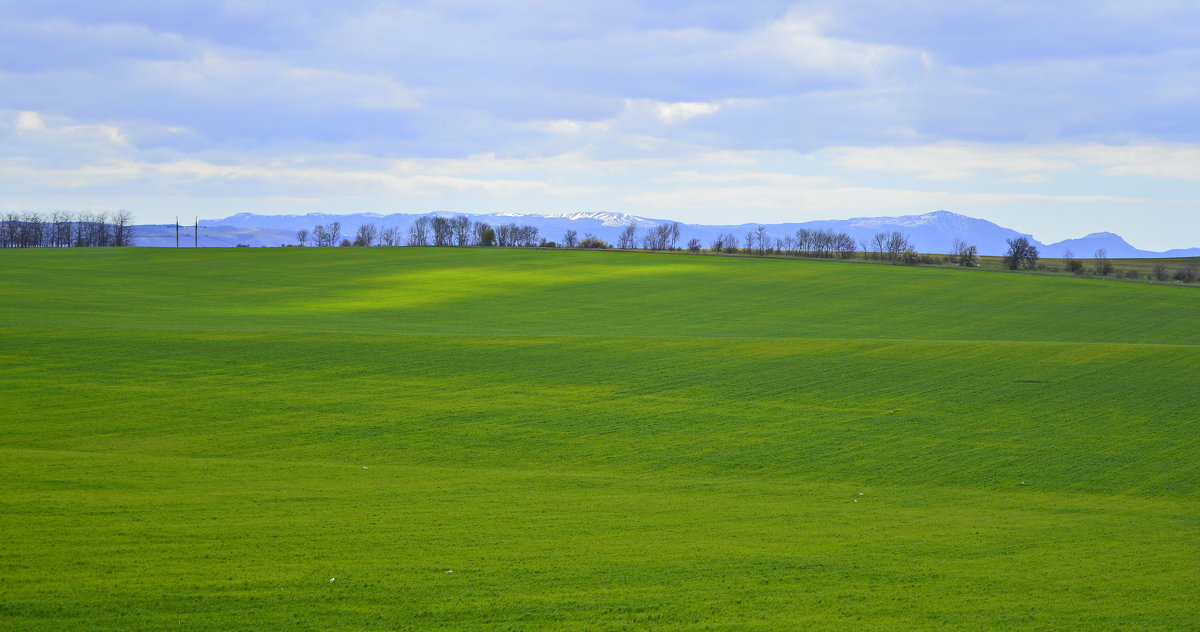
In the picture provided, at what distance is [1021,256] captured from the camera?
93875 millimetres

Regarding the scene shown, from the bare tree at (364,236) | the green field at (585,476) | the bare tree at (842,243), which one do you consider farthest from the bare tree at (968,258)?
the bare tree at (364,236)

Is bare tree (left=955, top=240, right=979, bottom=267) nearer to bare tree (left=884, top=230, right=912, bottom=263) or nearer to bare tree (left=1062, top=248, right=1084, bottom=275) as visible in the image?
bare tree (left=884, top=230, right=912, bottom=263)

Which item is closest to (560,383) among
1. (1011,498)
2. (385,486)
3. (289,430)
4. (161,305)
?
(289,430)

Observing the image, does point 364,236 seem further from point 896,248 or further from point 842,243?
point 896,248

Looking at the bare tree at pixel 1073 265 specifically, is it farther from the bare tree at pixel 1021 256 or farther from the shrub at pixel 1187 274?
the shrub at pixel 1187 274

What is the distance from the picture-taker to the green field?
44.1 ft

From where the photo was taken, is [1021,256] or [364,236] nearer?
[1021,256]

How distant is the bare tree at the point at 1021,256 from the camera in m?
92.8

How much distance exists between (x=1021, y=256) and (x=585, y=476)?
85021 mm

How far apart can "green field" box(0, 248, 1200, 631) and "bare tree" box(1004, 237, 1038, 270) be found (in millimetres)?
39816

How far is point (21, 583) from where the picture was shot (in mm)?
13047

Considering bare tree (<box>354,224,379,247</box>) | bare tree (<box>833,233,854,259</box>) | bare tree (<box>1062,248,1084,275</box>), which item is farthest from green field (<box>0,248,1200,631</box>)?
bare tree (<box>354,224,379,247</box>)

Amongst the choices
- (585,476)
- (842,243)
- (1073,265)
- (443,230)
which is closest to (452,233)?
(443,230)

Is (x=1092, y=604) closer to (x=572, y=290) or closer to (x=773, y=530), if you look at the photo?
(x=773, y=530)
